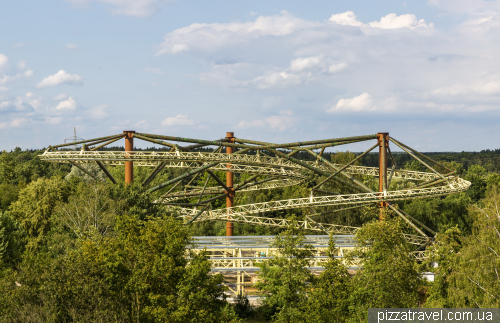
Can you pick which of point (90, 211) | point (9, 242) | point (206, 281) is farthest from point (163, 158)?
point (206, 281)

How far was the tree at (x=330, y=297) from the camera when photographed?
54.3 ft

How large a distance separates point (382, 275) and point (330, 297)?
6.46ft

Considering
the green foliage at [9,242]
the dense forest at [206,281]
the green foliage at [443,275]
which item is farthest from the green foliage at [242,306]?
the green foliage at [9,242]

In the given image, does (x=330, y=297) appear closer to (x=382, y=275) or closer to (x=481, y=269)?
(x=382, y=275)

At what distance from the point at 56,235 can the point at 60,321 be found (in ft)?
38.3

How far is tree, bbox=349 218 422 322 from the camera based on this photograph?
53.4 feet

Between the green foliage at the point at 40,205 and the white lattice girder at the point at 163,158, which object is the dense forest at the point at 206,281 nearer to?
the white lattice girder at the point at 163,158

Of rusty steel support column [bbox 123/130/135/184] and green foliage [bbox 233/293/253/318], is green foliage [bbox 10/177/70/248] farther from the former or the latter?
green foliage [bbox 233/293/253/318]

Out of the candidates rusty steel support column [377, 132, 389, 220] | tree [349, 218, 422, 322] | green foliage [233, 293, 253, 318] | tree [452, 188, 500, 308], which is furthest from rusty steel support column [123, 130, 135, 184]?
tree [452, 188, 500, 308]

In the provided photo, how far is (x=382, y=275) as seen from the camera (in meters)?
16.4

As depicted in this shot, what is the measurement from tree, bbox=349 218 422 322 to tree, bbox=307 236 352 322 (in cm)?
35

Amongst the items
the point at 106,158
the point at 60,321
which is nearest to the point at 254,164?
the point at 106,158

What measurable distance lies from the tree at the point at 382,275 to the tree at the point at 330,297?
0.35 m

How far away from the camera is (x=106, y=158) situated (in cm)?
3138
